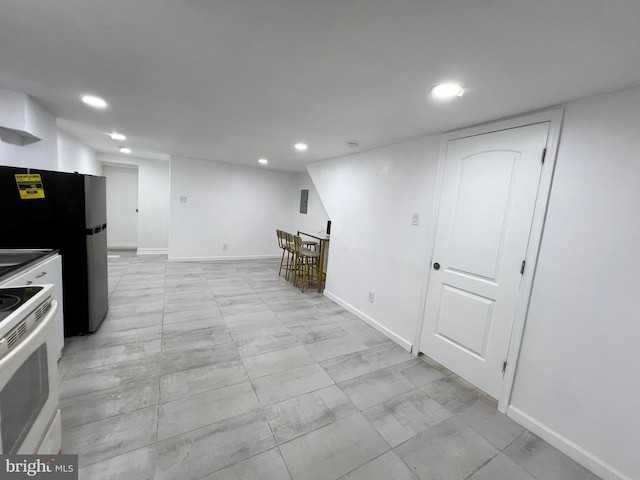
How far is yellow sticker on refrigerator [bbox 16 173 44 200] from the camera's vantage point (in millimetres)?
2020

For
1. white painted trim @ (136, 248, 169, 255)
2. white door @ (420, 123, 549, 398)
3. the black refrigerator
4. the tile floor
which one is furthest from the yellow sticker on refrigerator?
white painted trim @ (136, 248, 169, 255)

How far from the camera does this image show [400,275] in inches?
109

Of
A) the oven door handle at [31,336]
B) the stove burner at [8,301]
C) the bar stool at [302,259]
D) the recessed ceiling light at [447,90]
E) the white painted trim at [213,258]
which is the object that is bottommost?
the white painted trim at [213,258]

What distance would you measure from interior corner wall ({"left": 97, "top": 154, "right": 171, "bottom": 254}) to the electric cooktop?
5.24 metres

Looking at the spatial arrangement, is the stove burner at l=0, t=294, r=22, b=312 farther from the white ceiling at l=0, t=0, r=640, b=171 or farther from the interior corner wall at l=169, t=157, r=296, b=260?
the interior corner wall at l=169, t=157, r=296, b=260

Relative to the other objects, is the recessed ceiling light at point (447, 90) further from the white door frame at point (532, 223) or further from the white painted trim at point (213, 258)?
the white painted trim at point (213, 258)

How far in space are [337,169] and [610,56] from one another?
9.77 feet

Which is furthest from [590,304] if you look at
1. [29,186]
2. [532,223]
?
[29,186]

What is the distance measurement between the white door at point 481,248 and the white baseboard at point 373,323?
233 mm

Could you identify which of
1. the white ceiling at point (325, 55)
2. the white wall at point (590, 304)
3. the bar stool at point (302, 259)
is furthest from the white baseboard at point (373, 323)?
the white ceiling at point (325, 55)

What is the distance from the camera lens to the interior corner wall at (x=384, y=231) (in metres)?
2.56

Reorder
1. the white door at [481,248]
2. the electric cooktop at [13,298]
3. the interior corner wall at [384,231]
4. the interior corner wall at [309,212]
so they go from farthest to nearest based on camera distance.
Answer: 1. the interior corner wall at [309,212]
2. the interior corner wall at [384,231]
3. the white door at [481,248]
4. the electric cooktop at [13,298]

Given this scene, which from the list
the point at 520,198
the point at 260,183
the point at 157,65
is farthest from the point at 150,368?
the point at 260,183

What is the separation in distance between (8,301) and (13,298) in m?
0.04
